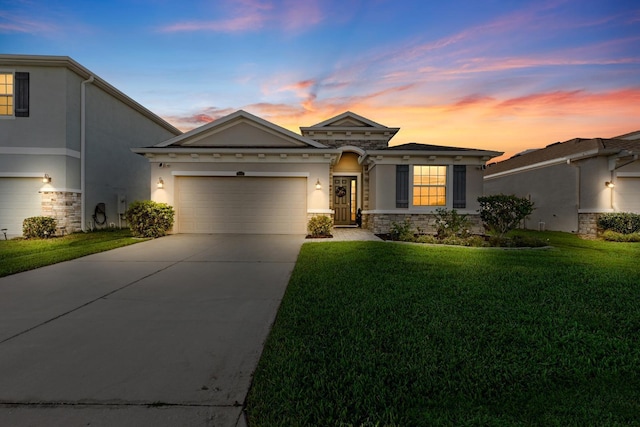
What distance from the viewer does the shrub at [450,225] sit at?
34.0 ft

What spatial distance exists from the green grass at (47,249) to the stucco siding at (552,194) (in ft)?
52.4

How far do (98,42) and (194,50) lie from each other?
3953 mm

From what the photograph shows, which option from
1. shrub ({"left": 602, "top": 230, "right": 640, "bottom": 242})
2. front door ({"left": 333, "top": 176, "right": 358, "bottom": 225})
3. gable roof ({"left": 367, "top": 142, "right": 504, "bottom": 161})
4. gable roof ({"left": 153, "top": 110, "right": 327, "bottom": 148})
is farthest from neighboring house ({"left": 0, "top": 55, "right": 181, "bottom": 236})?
shrub ({"left": 602, "top": 230, "right": 640, "bottom": 242})

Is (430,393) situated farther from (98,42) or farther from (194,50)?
(98,42)

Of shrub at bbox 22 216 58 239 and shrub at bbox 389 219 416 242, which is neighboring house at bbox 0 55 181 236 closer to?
shrub at bbox 22 216 58 239

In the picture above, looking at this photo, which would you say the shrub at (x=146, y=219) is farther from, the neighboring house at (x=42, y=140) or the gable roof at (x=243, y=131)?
the gable roof at (x=243, y=131)

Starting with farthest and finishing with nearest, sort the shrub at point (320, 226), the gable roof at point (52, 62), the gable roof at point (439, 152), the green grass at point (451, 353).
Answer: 1. the gable roof at point (439, 152)
2. the shrub at point (320, 226)
3. the gable roof at point (52, 62)
4. the green grass at point (451, 353)

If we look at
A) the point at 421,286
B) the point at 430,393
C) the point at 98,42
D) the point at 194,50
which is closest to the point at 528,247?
the point at 421,286

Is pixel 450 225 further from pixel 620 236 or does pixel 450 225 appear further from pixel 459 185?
pixel 620 236

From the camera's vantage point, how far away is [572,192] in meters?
13.7

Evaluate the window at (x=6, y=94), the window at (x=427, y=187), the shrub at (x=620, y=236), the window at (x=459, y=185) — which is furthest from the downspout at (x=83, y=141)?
the shrub at (x=620, y=236)

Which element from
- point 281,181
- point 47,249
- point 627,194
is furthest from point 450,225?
point 47,249

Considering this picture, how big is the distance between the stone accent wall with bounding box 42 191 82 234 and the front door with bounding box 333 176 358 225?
10.6m

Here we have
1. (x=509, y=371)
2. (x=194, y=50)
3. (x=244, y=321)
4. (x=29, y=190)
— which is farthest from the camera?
(x=194, y=50)
